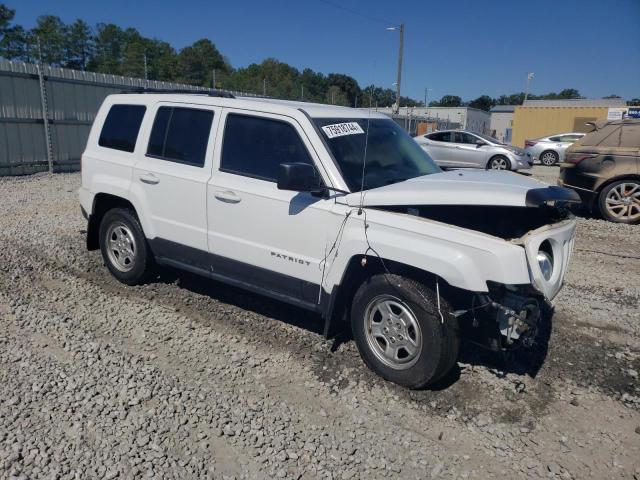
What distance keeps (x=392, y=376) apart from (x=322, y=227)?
120 cm

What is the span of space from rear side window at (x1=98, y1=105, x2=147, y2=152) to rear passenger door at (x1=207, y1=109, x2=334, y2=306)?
1.24m

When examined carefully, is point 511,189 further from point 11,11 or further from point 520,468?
point 11,11

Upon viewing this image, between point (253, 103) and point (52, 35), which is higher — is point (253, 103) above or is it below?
below

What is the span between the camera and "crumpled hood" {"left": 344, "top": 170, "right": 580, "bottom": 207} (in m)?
3.33

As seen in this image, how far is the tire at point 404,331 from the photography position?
3.37 m

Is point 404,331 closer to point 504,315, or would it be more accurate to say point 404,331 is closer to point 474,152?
point 504,315

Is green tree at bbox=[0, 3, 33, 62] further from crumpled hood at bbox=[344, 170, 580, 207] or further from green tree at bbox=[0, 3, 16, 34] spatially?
crumpled hood at bbox=[344, 170, 580, 207]

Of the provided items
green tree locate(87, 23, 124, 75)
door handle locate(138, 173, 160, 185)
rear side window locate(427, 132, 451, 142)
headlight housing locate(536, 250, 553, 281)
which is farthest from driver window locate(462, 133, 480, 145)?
green tree locate(87, 23, 124, 75)

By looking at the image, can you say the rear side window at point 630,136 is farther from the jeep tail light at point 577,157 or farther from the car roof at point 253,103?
the car roof at point 253,103

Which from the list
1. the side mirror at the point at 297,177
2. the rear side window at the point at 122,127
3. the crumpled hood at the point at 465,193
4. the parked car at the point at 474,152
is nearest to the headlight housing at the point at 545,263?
the crumpled hood at the point at 465,193

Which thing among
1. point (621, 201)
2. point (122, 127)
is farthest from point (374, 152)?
point (621, 201)

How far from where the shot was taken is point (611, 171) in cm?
925

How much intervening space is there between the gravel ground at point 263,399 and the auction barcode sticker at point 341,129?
174 centimetres

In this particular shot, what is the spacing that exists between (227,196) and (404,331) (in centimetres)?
185
